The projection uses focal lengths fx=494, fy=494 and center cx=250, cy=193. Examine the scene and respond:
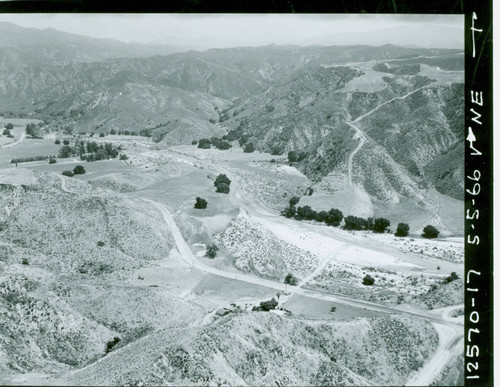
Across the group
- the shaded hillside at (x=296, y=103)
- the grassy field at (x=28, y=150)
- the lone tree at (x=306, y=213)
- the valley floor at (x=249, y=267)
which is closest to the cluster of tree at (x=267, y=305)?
the valley floor at (x=249, y=267)

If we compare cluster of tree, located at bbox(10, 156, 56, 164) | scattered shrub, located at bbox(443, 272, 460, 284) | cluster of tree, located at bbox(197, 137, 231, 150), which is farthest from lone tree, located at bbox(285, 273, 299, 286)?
cluster of tree, located at bbox(197, 137, 231, 150)

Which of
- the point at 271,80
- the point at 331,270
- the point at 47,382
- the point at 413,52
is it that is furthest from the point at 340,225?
the point at 271,80

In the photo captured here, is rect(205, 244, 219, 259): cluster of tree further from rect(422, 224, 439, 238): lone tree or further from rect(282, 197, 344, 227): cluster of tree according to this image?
rect(422, 224, 439, 238): lone tree

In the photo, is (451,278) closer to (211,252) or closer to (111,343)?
(211,252)

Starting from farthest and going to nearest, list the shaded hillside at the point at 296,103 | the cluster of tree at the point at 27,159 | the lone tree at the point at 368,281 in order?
the shaded hillside at the point at 296,103 < the cluster of tree at the point at 27,159 < the lone tree at the point at 368,281

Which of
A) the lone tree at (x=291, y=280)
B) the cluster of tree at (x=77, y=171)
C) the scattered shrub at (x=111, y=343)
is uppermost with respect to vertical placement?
the cluster of tree at (x=77, y=171)

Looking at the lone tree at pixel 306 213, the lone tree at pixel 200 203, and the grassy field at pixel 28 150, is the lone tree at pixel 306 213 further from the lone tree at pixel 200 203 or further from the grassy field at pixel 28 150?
the grassy field at pixel 28 150

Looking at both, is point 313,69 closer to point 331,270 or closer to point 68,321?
point 331,270

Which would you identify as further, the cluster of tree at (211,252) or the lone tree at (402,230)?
the lone tree at (402,230)

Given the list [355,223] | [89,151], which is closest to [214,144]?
[89,151]
